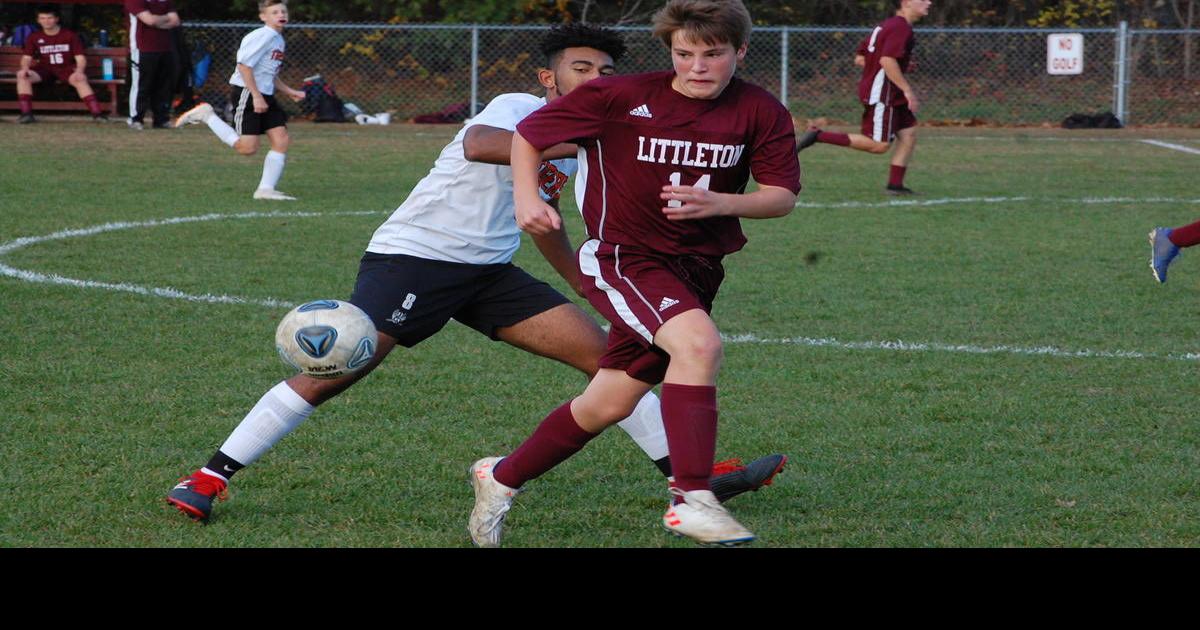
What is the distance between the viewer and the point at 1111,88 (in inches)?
952

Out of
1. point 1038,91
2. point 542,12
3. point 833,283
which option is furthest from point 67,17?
point 833,283

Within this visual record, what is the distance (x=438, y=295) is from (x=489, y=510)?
0.69m

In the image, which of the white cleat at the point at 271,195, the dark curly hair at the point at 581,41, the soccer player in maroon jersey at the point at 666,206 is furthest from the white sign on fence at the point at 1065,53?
the soccer player in maroon jersey at the point at 666,206

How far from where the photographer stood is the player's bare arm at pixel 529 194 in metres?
3.79

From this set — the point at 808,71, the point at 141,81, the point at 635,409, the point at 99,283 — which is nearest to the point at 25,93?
the point at 141,81

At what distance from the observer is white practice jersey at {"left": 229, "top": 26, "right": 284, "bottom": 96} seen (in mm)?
12320

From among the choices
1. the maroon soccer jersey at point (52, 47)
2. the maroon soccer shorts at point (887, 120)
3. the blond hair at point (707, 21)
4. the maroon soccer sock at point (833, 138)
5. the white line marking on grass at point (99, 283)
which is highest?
the blond hair at point (707, 21)

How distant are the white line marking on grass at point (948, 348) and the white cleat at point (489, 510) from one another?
9.95 ft

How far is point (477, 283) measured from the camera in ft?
14.7

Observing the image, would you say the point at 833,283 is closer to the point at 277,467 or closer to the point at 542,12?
the point at 277,467

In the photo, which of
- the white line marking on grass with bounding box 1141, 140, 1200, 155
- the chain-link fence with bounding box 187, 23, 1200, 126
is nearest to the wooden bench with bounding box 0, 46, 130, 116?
the chain-link fence with bounding box 187, 23, 1200, 126

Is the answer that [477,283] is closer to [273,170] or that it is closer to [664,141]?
[664,141]

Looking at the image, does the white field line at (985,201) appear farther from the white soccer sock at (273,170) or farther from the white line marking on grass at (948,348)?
the white line marking on grass at (948,348)

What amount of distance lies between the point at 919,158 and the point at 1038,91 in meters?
8.00
